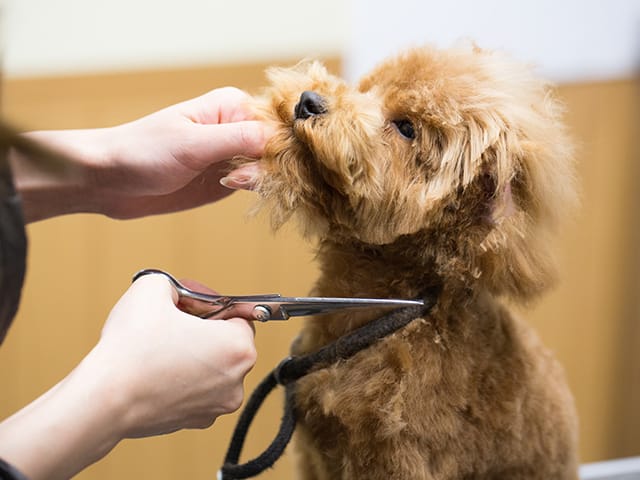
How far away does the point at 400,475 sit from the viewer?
617mm

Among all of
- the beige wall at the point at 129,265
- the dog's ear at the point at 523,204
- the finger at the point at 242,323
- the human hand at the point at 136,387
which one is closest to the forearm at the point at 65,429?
the human hand at the point at 136,387

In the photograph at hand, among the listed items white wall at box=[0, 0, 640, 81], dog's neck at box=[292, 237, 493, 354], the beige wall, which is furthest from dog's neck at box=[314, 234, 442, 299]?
white wall at box=[0, 0, 640, 81]

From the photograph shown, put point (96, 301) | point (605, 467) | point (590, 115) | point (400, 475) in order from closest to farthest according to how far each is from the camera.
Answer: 1. point (400, 475)
2. point (605, 467)
3. point (96, 301)
4. point (590, 115)

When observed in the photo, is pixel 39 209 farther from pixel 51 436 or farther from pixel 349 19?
pixel 349 19

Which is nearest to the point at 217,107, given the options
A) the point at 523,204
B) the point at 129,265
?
the point at 523,204

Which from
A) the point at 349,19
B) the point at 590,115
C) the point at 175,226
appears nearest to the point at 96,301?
the point at 175,226

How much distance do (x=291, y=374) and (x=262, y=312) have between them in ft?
0.27

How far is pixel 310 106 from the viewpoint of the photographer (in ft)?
2.10

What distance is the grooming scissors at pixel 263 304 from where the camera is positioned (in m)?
0.63

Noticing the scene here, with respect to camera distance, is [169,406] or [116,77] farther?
[116,77]

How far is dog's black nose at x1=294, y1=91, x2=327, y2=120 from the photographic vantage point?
639mm

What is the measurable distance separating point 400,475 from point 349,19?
0.85m

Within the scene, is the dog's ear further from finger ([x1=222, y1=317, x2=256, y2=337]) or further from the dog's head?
finger ([x1=222, y1=317, x2=256, y2=337])

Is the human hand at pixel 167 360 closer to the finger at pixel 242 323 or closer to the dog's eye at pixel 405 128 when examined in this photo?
Result: the finger at pixel 242 323
